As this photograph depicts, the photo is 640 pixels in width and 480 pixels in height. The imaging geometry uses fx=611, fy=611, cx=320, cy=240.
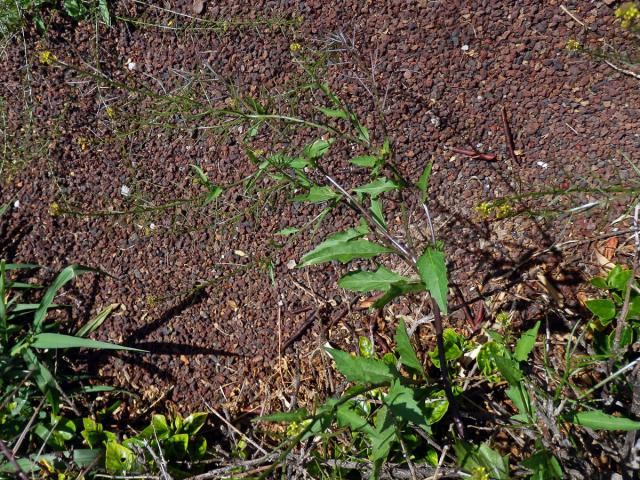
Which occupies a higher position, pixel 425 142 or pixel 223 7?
pixel 223 7

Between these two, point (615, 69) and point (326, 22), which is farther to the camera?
point (326, 22)

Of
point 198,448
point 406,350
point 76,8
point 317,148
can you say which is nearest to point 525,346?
point 406,350

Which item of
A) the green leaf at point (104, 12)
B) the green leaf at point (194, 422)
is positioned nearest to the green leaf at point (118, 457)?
the green leaf at point (194, 422)

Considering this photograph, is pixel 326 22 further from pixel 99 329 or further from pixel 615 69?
pixel 99 329

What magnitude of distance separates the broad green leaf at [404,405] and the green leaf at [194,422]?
40.8 inches

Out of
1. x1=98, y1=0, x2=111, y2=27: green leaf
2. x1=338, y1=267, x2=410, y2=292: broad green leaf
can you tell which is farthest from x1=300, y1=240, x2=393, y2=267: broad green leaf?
x1=98, y1=0, x2=111, y2=27: green leaf

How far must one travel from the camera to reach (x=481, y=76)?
7.65 feet

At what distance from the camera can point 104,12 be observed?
293cm

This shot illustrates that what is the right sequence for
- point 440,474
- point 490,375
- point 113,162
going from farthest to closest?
point 113,162, point 490,375, point 440,474

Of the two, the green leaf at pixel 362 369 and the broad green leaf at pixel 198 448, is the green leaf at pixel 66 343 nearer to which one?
the broad green leaf at pixel 198 448

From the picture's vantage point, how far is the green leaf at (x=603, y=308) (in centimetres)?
187

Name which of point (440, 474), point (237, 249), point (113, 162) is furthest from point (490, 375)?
point (113, 162)

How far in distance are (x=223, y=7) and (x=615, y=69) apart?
5.49 ft

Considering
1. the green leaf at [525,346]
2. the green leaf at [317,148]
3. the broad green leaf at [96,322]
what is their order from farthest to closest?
the broad green leaf at [96,322] → the green leaf at [317,148] → the green leaf at [525,346]
